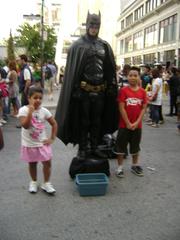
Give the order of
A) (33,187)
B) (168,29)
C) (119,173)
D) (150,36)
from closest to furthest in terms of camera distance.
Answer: (33,187) < (119,173) < (168,29) < (150,36)

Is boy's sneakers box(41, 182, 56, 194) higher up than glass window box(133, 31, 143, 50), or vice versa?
glass window box(133, 31, 143, 50)

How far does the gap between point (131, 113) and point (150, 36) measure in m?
53.2

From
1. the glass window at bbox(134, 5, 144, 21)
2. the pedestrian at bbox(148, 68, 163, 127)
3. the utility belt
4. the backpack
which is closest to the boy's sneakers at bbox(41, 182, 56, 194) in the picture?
the utility belt

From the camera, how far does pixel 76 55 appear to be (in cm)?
472

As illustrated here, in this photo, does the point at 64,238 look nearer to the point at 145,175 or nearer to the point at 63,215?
the point at 63,215

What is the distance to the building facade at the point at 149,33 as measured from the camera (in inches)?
1695

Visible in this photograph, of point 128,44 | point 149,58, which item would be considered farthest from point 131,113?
point 128,44

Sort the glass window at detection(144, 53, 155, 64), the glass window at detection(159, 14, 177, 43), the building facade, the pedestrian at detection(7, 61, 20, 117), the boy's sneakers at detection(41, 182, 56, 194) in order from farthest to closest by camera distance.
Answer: the glass window at detection(144, 53, 155, 64) < the glass window at detection(159, 14, 177, 43) < the building facade < the pedestrian at detection(7, 61, 20, 117) < the boy's sneakers at detection(41, 182, 56, 194)

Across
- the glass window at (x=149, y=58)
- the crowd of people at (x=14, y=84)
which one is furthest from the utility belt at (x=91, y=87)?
the glass window at (x=149, y=58)

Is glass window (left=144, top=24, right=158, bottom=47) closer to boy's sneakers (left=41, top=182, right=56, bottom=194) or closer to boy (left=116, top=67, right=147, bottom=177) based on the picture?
boy (left=116, top=67, right=147, bottom=177)

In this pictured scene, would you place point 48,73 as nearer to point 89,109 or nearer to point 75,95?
point 89,109

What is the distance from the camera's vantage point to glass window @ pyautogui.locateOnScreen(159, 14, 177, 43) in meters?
43.2

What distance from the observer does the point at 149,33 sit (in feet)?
187

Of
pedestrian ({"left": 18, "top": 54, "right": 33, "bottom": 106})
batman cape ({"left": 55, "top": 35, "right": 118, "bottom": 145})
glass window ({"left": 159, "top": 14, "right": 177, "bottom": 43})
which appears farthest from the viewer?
glass window ({"left": 159, "top": 14, "right": 177, "bottom": 43})
